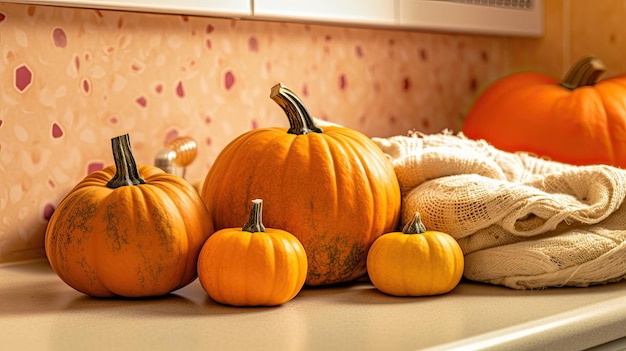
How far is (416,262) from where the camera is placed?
973mm

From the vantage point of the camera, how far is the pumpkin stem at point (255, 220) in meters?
0.95

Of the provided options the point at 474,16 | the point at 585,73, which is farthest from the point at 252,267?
the point at 474,16

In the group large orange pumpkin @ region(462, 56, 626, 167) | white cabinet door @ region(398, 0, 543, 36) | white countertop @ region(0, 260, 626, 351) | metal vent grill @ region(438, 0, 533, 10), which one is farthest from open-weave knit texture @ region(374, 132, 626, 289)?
metal vent grill @ region(438, 0, 533, 10)

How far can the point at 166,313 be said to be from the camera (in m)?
0.93

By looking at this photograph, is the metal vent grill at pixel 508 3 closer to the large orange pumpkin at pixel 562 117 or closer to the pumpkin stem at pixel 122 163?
the large orange pumpkin at pixel 562 117

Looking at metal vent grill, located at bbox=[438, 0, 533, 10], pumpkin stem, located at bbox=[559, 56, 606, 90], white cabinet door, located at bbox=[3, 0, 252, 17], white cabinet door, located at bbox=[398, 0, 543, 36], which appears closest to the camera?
white cabinet door, located at bbox=[3, 0, 252, 17]

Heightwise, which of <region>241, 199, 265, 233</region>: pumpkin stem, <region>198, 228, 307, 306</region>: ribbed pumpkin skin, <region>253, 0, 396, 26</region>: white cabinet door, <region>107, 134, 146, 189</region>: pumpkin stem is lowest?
<region>198, 228, 307, 306</region>: ribbed pumpkin skin

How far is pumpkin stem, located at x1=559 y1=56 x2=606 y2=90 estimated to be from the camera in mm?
1493

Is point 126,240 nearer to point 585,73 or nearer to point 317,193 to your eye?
point 317,193

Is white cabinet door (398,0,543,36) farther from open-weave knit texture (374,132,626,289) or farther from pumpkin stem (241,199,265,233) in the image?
pumpkin stem (241,199,265,233)

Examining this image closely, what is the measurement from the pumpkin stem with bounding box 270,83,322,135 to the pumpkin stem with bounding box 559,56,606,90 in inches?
24.7

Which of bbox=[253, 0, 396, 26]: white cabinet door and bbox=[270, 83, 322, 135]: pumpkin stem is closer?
bbox=[270, 83, 322, 135]: pumpkin stem

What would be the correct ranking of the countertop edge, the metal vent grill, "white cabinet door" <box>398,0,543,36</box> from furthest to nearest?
the metal vent grill < "white cabinet door" <box>398,0,543,36</box> < the countertop edge

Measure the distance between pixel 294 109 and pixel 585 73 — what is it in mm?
673
